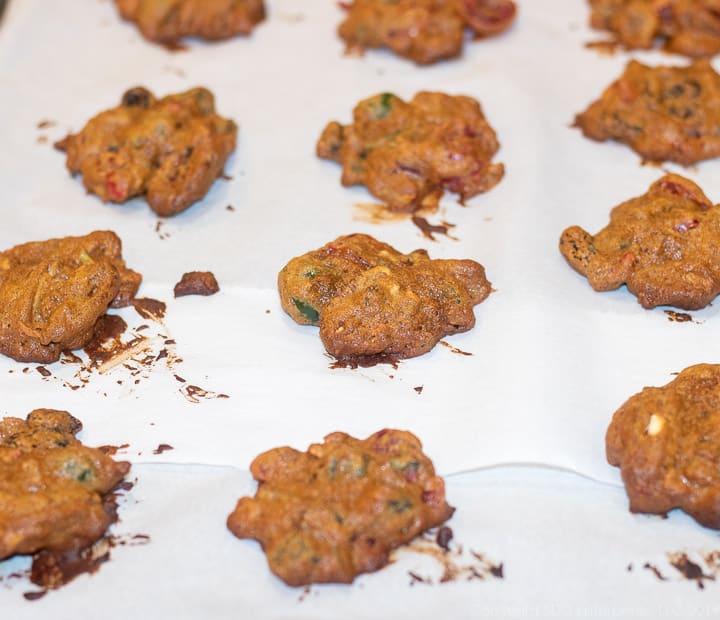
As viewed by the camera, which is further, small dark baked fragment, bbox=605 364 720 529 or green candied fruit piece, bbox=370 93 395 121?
green candied fruit piece, bbox=370 93 395 121

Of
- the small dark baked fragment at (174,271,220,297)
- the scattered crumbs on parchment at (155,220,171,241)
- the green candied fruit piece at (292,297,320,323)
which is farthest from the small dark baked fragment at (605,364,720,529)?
the scattered crumbs on parchment at (155,220,171,241)

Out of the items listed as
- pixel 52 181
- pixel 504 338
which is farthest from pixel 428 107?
pixel 52 181

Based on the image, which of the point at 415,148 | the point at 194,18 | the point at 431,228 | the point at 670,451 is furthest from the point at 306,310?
the point at 194,18

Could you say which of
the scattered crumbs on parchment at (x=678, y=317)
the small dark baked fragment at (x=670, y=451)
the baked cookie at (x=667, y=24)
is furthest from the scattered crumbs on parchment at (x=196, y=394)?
the baked cookie at (x=667, y=24)

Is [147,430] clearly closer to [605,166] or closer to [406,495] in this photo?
[406,495]

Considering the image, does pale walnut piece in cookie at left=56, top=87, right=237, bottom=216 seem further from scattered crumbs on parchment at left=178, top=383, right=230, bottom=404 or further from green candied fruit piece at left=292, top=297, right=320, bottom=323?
scattered crumbs on parchment at left=178, top=383, right=230, bottom=404

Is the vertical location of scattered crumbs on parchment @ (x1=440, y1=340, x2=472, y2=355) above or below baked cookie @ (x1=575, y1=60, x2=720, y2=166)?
below

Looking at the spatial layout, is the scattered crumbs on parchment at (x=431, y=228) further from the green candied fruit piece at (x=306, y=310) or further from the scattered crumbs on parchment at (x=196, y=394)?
the scattered crumbs on parchment at (x=196, y=394)
